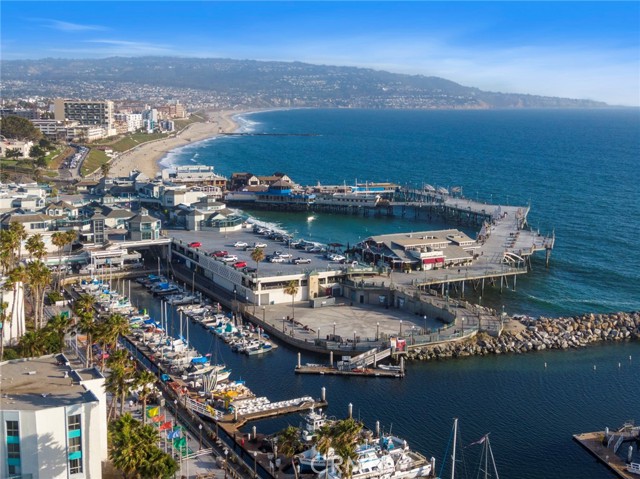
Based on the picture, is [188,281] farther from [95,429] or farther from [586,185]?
[586,185]

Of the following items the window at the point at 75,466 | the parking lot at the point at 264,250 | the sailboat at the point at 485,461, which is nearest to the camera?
the window at the point at 75,466

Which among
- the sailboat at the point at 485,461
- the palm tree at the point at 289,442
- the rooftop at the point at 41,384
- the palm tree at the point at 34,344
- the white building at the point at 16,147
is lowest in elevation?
the sailboat at the point at 485,461

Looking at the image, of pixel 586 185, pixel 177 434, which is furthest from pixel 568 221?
pixel 177 434

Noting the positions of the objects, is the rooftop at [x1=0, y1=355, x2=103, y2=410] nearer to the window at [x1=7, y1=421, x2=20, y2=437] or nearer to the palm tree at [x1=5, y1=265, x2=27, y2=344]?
the window at [x1=7, y1=421, x2=20, y2=437]

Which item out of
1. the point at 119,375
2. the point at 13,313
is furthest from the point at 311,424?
the point at 13,313

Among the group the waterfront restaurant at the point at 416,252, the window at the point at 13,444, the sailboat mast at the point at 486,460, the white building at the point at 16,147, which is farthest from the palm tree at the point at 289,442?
the white building at the point at 16,147

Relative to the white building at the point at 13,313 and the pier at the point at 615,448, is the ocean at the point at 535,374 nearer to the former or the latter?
the pier at the point at 615,448

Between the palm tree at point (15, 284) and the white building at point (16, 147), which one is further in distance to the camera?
the white building at point (16, 147)
